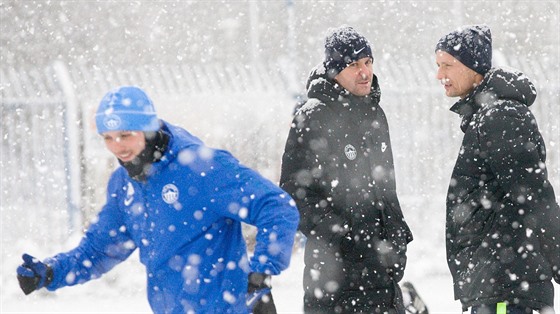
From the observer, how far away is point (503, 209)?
14.3 ft

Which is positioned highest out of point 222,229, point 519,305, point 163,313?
point 222,229

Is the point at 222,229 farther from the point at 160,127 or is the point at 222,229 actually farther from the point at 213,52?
the point at 213,52

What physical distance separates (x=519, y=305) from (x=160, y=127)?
5.30 feet

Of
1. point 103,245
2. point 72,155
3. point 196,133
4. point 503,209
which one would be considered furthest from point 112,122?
point 196,133

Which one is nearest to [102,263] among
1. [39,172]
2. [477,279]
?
[477,279]

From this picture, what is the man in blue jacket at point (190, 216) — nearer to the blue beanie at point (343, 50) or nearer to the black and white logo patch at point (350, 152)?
the black and white logo patch at point (350, 152)

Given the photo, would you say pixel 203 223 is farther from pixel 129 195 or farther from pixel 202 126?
pixel 202 126

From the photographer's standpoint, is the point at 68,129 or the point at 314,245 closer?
the point at 314,245

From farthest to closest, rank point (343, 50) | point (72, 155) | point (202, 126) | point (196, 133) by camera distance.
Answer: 1. point (196, 133)
2. point (202, 126)
3. point (72, 155)
4. point (343, 50)

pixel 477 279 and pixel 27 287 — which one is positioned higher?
pixel 27 287

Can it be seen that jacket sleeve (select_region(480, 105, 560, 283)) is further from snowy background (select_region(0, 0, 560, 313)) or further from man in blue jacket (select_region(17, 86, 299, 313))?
snowy background (select_region(0, 0, 560, 313))

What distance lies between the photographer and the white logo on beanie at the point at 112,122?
143 inches

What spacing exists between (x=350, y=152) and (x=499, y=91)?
800 millimetres

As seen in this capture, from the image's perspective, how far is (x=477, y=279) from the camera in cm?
438
